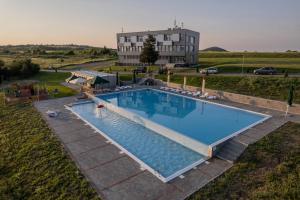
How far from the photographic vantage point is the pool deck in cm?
915

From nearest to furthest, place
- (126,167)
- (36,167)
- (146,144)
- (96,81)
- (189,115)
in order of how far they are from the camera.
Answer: (126,167)
(36,167)
(146,144)
(189,115)
(96,81)

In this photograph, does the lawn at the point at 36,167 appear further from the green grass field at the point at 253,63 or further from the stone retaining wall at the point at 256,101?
the green grass field at the point at 253,63

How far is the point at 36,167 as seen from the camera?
11.2 meters

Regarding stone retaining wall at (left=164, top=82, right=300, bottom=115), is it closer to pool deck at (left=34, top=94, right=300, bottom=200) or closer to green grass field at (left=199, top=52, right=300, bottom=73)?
pool deck at (left=34, top=94, right=300, bottom=200)

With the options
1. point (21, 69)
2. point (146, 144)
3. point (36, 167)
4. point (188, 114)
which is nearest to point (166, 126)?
point (146, 144)

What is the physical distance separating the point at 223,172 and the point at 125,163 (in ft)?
17.4

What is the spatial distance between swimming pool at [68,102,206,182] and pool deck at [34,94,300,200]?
53 cm

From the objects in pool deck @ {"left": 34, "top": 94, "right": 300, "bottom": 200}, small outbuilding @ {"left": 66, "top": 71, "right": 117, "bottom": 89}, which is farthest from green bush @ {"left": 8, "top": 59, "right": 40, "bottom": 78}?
pool deck @ {"left": 34, "top": 94, "right": 300, "bottom": 200}

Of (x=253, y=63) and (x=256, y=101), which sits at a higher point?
(x=253, y=63)

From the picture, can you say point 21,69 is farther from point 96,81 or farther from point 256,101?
point 256,101

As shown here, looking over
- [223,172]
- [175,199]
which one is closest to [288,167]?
[223,172]

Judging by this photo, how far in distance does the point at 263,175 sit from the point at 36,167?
12.0 meters

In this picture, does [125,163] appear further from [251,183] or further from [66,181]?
[251,183]

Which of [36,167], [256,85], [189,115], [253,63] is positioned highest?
[253,63]
